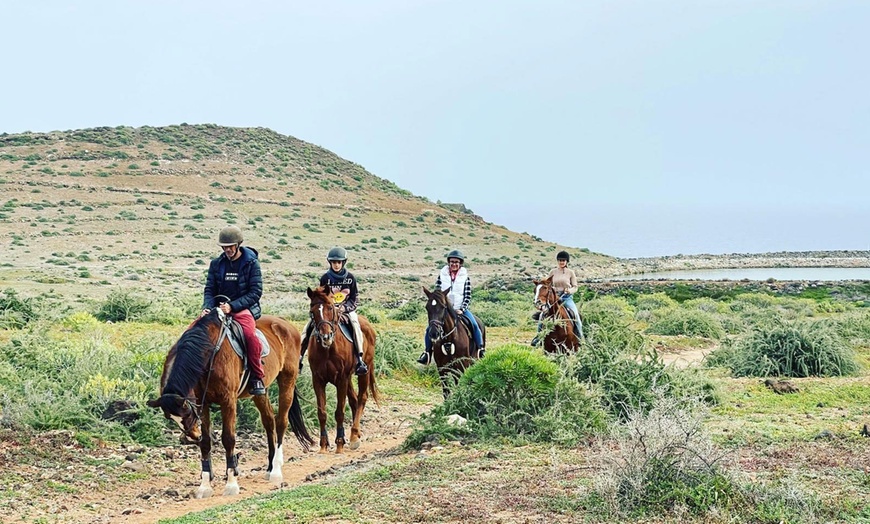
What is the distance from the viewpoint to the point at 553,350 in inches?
591

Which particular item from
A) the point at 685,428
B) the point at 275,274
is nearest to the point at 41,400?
the point at 685,428

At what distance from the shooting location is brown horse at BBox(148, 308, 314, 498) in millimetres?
8617

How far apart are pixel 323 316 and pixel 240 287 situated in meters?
1.87

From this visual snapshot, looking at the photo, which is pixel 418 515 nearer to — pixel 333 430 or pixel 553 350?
pixel 333 430

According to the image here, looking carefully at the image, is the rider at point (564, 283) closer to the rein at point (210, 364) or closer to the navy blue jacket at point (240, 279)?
the navy blue jacket at point (240, 279)

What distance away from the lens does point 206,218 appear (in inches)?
2389

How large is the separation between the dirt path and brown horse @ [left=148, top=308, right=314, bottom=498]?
319mm

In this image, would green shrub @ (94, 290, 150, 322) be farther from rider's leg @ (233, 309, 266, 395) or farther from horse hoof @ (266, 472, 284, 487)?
rider's leg @ (233, 309, 266, 395)

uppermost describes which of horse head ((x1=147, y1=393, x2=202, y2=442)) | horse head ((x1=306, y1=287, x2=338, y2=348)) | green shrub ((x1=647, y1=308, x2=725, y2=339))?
horse head ((x1=306, y1=287, x2=338, y2=348))

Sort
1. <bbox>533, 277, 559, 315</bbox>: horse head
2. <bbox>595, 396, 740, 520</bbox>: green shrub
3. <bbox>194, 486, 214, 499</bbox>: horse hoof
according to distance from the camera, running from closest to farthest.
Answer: <bbox>595, 396, 740, 520</bbox>: green shrub, <bbox>194, 486, 214, 499</bbox>: horse hoof, <bbox>533, 277, 559, 315</bbox>: horse head

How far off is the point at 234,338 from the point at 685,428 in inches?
180

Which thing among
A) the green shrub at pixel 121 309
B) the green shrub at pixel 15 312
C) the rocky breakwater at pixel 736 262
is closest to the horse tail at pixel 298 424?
the green shrub at pixel 15 312

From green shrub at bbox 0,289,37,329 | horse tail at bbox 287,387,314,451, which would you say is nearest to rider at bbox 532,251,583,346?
horse tail at bbox 287,387,314,451

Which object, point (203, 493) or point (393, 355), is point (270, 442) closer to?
point (203, 493)
